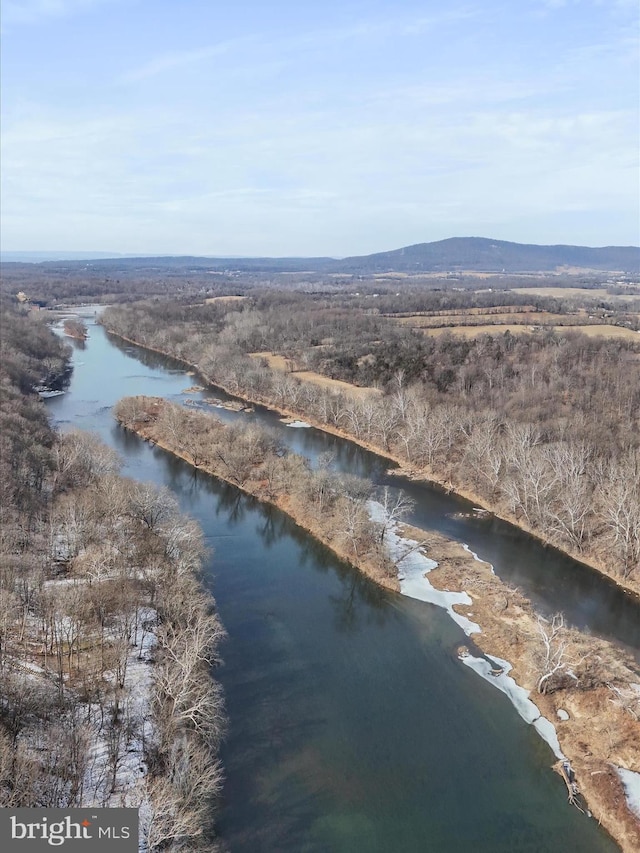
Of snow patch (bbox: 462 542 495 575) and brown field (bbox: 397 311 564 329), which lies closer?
snow patch (bbox: 462 542 495 575)

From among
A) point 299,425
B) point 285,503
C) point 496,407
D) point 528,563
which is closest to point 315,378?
point 299,425

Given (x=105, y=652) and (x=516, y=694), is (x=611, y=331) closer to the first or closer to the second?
(x=516, y=694)

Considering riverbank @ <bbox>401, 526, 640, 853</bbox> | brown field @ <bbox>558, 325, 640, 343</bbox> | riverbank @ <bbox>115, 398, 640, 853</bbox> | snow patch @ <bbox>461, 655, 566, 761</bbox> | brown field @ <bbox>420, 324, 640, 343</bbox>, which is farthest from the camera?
brown field @ <bbox>420, 324, 640, 343</bbox>

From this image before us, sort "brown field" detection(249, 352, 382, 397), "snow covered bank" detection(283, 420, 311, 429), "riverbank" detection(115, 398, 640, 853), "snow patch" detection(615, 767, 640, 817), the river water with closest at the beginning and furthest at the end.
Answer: the river water → "snow patch" detection(615, 767, 640, 817) → "riverbank" detection(115, 398, 640, 853) → "snow covered bank" detection(283, 420, 311, 429) → "brown field" detection(249, 352, 382, 397)

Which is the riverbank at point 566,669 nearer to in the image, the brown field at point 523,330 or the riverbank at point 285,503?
the riverbank at point 285,503

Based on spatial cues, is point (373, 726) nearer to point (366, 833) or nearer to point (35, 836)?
point (366, 833)

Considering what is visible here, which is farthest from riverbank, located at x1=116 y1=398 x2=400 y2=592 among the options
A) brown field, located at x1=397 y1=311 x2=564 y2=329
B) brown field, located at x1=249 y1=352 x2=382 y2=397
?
brown field, located at x1=397 y1=311 x2=564 y2=329

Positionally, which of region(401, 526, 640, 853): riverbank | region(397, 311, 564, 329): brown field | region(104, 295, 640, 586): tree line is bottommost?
region(401, 526, 640, 853): riverbank

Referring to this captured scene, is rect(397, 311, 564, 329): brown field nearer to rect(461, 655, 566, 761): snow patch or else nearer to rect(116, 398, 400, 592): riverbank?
rect(116, 398, 400, 592): riverbank

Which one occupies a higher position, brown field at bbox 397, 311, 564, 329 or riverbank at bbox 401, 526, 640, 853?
brown field at bbox 397, 311, 564, 329
